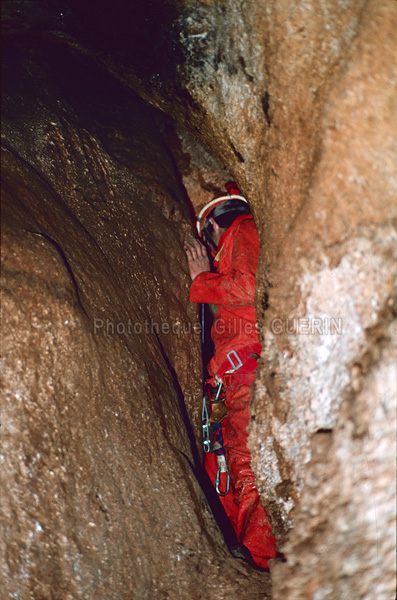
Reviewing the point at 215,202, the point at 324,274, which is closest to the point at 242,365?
the point at 215,202

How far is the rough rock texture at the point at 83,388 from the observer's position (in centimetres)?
166

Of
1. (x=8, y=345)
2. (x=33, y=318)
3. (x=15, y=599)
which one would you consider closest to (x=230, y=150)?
(x=33, y=318)

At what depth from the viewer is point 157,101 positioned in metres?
2.33

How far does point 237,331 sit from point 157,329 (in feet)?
1.88

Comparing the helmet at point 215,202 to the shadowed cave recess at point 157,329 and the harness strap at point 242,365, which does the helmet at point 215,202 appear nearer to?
the shadowed cave recess at point 157,329

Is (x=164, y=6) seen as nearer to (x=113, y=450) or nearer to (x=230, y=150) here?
(x=230, y=150)

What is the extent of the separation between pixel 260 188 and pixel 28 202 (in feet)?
3.23

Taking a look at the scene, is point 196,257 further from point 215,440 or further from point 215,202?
point 215,440

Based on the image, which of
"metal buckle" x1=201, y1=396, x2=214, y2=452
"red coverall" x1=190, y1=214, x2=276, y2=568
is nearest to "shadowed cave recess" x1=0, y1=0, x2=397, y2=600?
"metal buckle" x1=201, y1=396, x2=214, y2=452

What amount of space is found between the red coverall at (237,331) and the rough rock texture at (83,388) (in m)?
0.26

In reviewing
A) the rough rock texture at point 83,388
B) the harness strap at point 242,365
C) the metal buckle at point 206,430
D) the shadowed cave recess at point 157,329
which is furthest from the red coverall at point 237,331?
the shadowed cave recess at point 157,329

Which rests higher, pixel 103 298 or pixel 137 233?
pixel 137 233

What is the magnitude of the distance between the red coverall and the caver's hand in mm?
81

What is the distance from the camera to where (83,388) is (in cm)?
179
